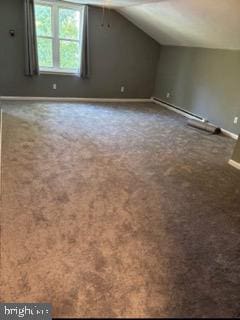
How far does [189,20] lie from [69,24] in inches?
103

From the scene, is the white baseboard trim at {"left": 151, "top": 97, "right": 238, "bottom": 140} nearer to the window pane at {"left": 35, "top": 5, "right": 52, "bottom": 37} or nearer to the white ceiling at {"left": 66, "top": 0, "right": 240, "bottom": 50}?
the white ceiling at {"left": 66, "top": 0, "right": 240, "bottom": 50}

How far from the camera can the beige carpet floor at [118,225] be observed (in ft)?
5.23

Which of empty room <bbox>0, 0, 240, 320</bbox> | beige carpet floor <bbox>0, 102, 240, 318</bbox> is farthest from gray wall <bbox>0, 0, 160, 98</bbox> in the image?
beige carpet floor <bbox>0, 102, 240, 318</bbox>

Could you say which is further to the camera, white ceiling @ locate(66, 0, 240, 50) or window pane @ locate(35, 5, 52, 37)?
window pane @ locate(35, 5, 52, 37)

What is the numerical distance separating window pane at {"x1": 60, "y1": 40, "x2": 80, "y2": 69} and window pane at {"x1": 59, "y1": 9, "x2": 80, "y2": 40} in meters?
0.14

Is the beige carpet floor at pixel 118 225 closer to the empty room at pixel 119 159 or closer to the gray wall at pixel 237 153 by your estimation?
the empty room at pixel 119 159

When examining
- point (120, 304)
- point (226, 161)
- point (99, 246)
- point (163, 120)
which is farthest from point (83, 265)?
point (163, 120)

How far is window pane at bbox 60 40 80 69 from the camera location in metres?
5.68

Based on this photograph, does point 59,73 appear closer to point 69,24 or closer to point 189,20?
point 69,24

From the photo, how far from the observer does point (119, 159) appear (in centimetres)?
343

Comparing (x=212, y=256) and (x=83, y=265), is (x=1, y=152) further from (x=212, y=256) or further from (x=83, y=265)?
(x=212, y=256)

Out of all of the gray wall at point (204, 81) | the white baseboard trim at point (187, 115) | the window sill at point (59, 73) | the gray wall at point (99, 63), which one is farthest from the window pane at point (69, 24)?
the white baseboard trim at point (187, 115)

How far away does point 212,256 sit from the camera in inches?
77.2

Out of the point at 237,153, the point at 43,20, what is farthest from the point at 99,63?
the point at 237,153
